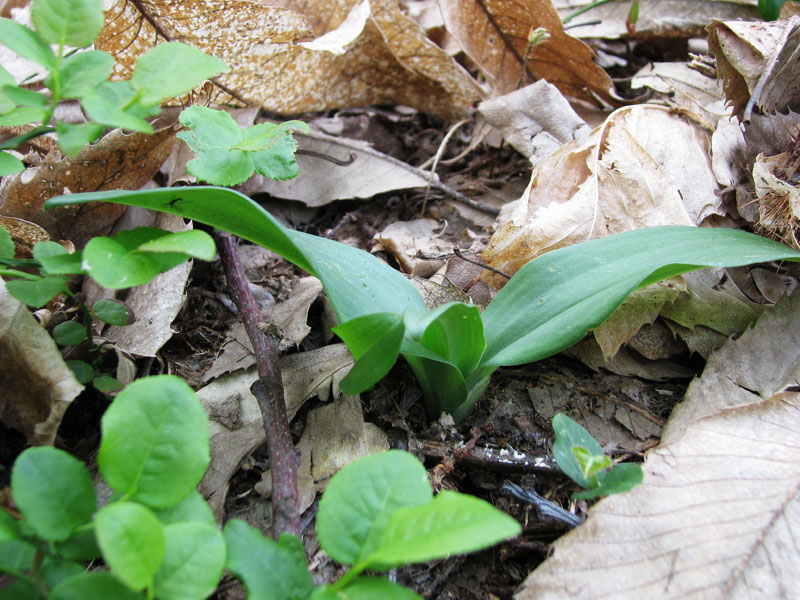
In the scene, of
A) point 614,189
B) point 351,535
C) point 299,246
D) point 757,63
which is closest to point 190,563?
point 351,535

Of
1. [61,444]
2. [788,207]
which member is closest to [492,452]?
[61,444]

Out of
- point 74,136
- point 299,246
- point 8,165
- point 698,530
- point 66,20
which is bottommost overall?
point 698,530

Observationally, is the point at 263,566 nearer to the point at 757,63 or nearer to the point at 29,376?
the point at 29,376

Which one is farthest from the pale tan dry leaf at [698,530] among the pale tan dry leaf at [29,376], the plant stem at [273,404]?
the pale tan dry leaf at [29,376]

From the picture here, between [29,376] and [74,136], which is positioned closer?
[74,136]

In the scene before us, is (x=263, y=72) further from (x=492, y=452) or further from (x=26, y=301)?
(x=492, y=452)

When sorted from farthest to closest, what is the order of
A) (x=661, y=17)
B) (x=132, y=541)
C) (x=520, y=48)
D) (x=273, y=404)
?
(x=661, y=17)
(x=520, y=48)
(x=273, y=404)
(x=132, y=541)
